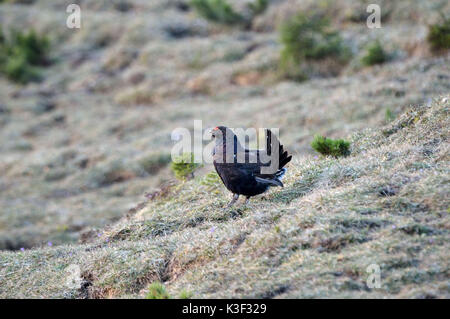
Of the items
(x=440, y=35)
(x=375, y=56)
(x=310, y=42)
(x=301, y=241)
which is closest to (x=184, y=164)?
(x=301, y=241)

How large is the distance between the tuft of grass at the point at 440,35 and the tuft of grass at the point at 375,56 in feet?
5.06

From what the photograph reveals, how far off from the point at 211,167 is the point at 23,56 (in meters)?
16.6

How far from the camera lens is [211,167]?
495 inches

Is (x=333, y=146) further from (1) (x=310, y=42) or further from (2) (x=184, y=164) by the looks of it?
(1) (x=310, y=42)

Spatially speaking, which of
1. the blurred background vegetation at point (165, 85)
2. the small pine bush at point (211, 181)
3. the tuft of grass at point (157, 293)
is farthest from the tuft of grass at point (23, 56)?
the tuft of grass at point (157, 293)

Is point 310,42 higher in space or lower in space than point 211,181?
higher

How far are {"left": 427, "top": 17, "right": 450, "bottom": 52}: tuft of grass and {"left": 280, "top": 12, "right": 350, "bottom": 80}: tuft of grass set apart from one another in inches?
124

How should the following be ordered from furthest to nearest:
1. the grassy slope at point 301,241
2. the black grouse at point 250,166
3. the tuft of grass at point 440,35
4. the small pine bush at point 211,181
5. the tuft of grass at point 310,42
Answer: the tuft of grass at point 310,42, the tuft of grass at point 440,35, the small pine bush at point 211,181, the black grouse at point 250,166, the grassy slope at point 301,241

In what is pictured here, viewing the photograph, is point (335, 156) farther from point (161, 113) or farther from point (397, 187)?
point (161, 113)

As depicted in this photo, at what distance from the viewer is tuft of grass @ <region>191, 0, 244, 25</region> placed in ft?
80.4

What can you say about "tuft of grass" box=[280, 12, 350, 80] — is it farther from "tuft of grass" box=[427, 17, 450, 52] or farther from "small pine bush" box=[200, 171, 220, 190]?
"small pine bush" box=[200, 171, 220, 190]

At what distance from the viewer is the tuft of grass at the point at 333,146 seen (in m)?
8.10

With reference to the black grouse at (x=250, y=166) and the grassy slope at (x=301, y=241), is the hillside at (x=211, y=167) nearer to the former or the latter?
the grassy slope at (x=301, y=241)
